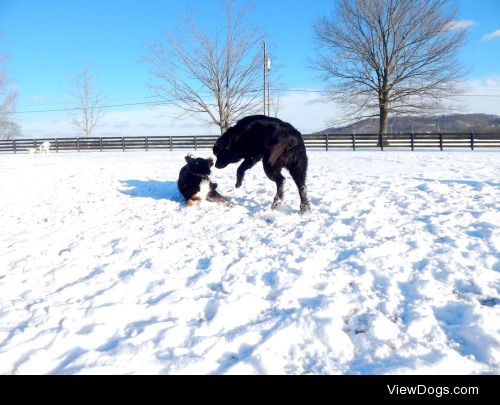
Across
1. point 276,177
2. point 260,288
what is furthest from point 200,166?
point 260,288

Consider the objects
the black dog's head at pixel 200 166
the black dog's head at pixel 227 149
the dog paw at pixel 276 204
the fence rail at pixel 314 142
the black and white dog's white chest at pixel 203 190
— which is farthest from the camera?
the fence rail at pixel 314 142

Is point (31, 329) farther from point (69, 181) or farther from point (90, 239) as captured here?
point (69, 181)

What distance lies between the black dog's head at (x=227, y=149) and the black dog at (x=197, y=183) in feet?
1.15

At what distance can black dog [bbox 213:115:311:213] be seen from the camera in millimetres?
4656

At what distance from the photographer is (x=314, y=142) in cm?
2328

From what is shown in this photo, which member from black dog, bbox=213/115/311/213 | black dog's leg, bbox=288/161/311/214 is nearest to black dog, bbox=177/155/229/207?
black dog, bbox=213/115/311/213

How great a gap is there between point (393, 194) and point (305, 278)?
10.8 ft

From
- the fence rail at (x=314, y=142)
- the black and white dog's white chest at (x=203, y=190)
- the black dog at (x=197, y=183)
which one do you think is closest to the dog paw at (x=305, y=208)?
the black dog at (x=197, y=183)

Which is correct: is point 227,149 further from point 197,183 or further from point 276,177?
point 276,177

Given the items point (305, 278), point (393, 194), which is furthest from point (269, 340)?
point (393, 194)

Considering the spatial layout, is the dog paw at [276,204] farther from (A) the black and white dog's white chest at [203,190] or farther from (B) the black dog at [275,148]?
(A) the black and white dog's white chest at [203,190]

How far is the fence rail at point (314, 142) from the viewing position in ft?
64.2

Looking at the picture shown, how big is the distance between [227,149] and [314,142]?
62.3 ft

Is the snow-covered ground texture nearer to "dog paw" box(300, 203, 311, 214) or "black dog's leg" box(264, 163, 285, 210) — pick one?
"dog paw" box(300, 203, 311, 214)
